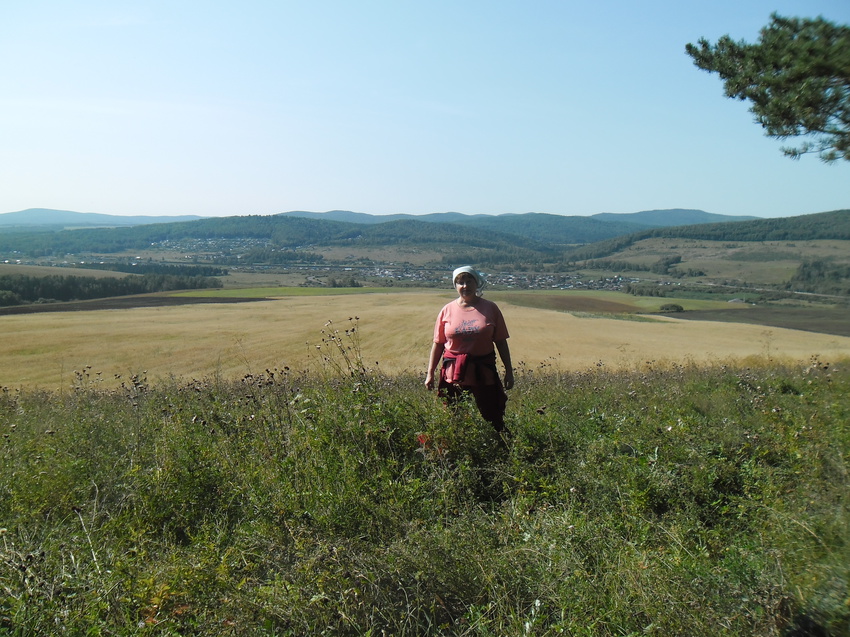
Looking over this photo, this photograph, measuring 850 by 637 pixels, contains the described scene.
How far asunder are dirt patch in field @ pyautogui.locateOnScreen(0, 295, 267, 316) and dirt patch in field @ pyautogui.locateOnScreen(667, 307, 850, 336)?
33.7 meters

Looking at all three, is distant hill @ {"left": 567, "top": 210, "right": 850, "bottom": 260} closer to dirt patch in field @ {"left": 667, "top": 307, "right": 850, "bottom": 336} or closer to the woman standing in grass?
dirt patch in field @ {"left": 667, "top": 307, "right": 850, "bottom": 336}

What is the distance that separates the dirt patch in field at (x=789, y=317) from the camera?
32.7 meters

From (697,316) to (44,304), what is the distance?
4563 centimetres

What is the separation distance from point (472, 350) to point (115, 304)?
43.6 m

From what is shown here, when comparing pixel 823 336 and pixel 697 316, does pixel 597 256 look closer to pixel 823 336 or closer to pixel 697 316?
pixel 697 316

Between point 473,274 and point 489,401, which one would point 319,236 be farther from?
point 489,401

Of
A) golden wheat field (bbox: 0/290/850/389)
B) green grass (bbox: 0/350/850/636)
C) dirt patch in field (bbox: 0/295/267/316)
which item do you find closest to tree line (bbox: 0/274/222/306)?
dirt patch in field (bbox: 0/295/267/316)

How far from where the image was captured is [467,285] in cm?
514

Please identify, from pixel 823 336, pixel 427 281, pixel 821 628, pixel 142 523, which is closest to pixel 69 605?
pixel 142 523

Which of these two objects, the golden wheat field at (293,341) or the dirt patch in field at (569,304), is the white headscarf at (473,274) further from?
the dirt patch in field at (569,304)

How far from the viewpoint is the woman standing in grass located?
4844 mm

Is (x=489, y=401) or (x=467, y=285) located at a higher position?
(x=467, y=285)

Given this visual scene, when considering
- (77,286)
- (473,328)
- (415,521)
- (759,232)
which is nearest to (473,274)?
(473,328)

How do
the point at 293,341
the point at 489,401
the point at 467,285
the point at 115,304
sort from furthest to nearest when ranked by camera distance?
the point at 115,304
the point at 293,341
the point at 467,285
the point at 489,401
